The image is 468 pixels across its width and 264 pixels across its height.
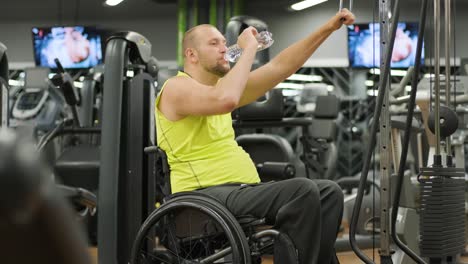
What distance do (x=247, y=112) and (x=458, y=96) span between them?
1537 mm

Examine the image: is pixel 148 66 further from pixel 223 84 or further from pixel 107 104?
pixel 223 84

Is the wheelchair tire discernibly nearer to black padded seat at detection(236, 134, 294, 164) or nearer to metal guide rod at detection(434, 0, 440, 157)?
metal guide rod at detection(434, 0, 440, 157)

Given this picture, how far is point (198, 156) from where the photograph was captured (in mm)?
2789

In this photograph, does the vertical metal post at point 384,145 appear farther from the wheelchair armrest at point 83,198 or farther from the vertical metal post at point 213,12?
the vertical metal post at point 213,12

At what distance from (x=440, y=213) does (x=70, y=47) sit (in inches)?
270

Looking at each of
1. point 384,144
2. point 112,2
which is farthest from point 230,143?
point 112,2

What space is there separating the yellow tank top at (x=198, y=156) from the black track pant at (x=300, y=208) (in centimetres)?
13

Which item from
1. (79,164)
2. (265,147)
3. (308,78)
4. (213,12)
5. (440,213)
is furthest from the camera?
(308,78)

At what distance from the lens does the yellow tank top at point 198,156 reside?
9.08 ft

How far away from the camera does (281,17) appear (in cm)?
455

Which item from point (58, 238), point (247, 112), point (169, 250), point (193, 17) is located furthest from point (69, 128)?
point (58, 238)

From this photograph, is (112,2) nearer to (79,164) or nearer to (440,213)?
(79,164)

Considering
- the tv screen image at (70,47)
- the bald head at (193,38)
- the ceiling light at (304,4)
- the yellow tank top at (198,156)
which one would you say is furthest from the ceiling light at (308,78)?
the yellow tank top at (198,156)

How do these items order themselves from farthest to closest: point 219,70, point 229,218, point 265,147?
point 265,147 → point 219,70 → point 229,218
